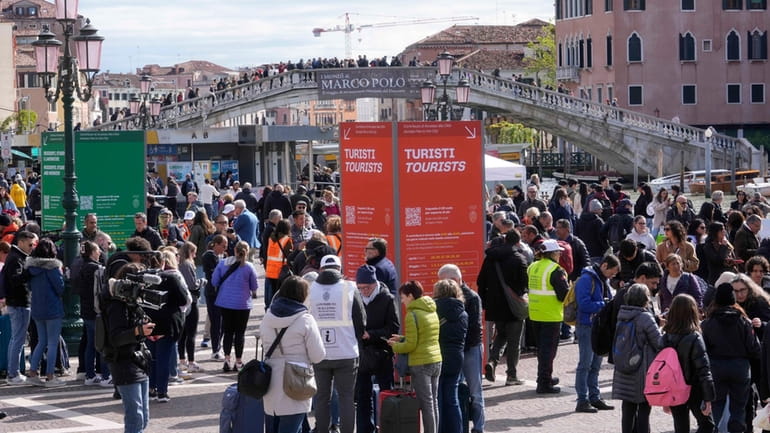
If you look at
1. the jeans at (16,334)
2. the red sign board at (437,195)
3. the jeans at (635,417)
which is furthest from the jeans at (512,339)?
the jeans at (16,334)

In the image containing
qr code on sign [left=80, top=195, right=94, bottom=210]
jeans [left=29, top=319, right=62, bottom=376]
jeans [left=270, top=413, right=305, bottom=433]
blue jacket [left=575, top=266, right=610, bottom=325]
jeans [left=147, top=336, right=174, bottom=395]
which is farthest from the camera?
qr code on sign [left=80, top=195, right=94, bottom=210]

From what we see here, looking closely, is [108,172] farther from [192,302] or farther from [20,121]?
[20,121]

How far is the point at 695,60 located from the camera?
6894 cm

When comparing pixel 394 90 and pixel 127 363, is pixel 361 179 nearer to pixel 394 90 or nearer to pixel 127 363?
pixel 127 363

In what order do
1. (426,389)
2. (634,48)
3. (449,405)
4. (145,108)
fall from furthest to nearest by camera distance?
(634,48) < (145,108) < (449,405) < (426,389)

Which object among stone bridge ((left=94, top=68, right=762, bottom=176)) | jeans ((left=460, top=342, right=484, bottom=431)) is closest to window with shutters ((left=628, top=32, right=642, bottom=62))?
stone bridge ((left=94, top=68, right=762, bottom=176))

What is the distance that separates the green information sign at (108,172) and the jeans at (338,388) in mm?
8656

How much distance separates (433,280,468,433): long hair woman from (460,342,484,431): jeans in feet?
1.03

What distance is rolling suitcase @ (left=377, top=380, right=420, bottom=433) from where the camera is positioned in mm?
10398

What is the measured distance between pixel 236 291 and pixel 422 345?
409cm

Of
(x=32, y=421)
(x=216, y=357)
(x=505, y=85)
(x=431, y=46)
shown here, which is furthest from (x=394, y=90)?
(x=431, y=46)

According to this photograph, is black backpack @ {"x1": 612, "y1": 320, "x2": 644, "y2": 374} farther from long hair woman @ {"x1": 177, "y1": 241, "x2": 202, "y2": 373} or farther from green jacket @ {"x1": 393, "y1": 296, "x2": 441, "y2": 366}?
long hair woman @ {"x1": 177, "y1": 241, "x2": 202, "y2": 373}

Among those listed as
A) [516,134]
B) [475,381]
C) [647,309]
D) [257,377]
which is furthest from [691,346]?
[516,134]

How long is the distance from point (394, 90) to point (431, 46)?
8534 cm
